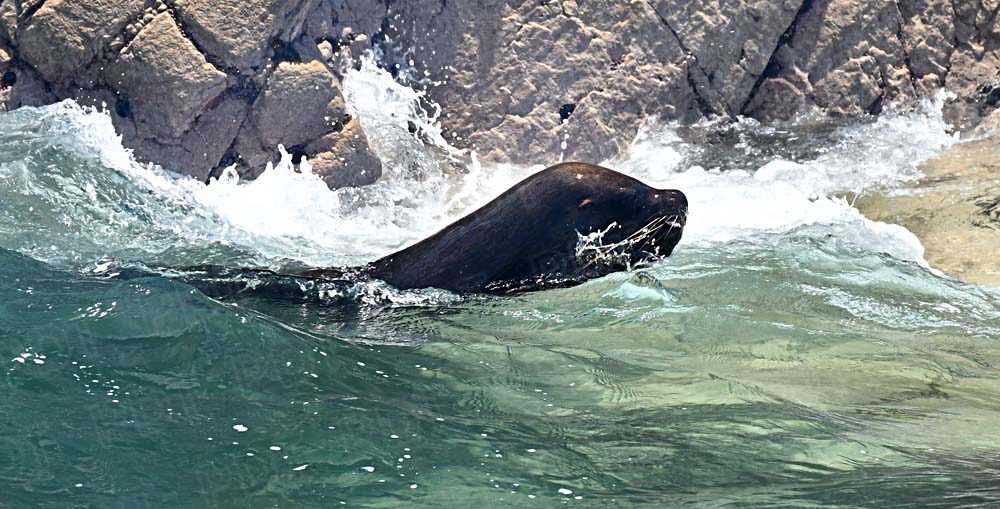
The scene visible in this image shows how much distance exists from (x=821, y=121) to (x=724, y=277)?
3.79 metres

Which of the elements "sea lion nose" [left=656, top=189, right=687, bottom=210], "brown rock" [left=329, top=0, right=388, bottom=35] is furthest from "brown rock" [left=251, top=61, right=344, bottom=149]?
"sea lion nose" [left=656, top=189, right=687, bottom=210]

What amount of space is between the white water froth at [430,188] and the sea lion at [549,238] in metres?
1.16

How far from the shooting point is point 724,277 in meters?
6.52

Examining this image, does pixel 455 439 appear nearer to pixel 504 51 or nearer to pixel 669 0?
pixel 504 51

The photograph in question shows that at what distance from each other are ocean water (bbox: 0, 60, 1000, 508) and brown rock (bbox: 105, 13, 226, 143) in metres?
0.35

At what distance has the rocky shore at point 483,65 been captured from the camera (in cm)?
782

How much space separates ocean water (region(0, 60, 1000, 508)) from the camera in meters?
3.10

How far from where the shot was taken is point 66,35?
25.3 ft

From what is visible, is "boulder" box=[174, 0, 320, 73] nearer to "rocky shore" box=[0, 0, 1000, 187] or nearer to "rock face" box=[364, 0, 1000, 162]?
"rocky shore" box=[0, 0, 1000, 187]

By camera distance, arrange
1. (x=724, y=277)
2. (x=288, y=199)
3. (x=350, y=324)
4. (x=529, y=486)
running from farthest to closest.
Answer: (x=288, y=199)
(x=724, y=277)
(x=350, y=324)
(x=529, y=486)

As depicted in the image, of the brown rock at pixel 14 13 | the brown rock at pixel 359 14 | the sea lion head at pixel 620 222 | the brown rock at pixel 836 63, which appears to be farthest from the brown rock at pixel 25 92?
the brown rock at pixel 836 63

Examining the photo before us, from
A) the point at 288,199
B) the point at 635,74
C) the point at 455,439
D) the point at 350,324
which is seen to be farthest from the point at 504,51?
the point at 455,439

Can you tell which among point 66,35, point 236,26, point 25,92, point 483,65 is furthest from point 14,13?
point 483,65

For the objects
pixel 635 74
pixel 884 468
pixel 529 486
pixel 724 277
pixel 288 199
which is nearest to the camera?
pixel 529 486
